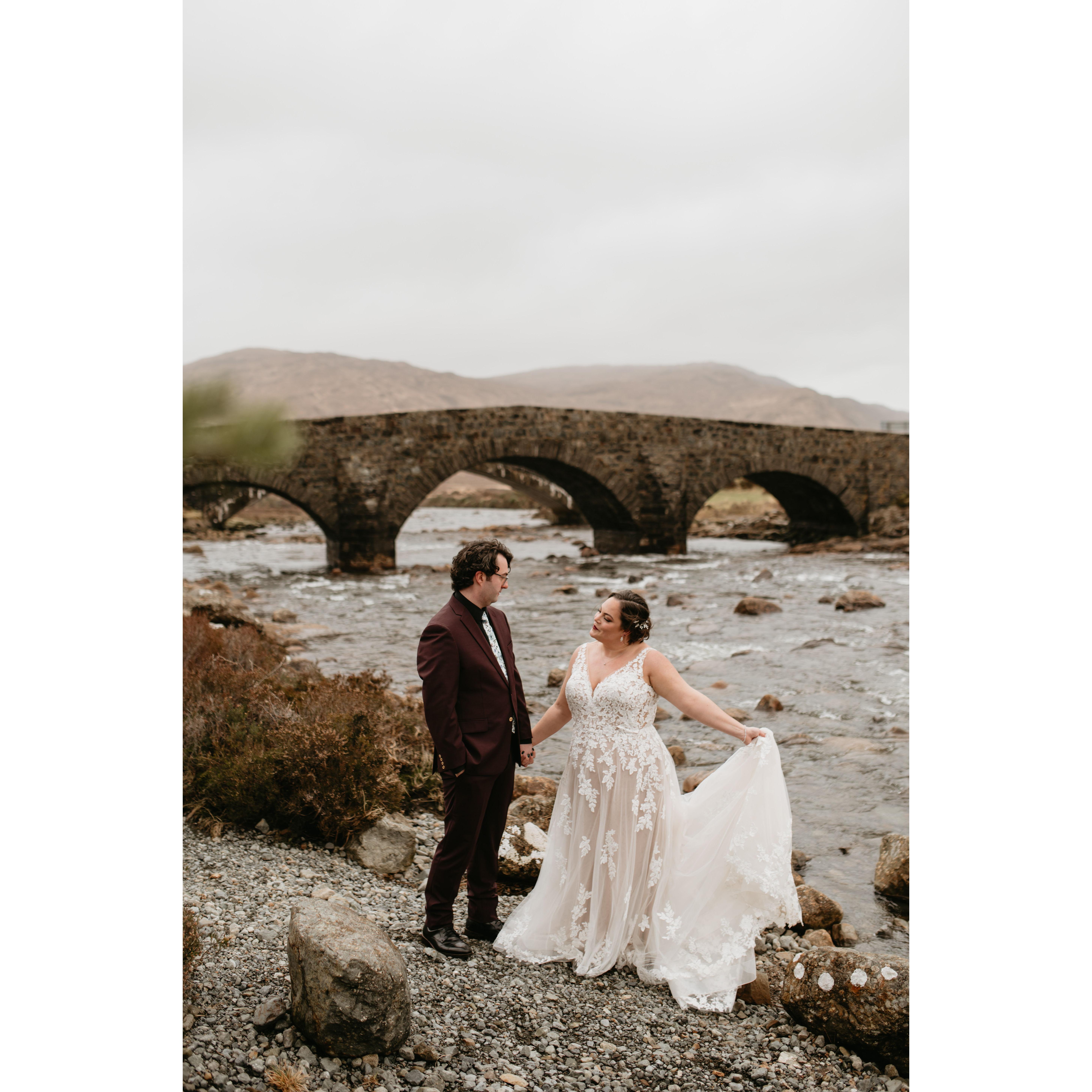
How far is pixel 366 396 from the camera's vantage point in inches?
5571

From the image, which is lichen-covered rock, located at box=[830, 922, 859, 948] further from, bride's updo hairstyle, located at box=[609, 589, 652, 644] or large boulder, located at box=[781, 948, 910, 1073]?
bride's updo hairstyle, located at box=[609, 589, 652, 644]

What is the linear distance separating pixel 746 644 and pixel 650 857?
845 cm

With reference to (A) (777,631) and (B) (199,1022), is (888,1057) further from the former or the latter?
(A) (777,631)

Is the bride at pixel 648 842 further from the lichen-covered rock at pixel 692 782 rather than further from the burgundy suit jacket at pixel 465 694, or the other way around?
the lichen-covered rock at pixel 692 782

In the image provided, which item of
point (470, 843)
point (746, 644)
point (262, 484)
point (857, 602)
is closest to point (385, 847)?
point (470, 843)

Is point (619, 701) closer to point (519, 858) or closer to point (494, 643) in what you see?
point (494, 643)

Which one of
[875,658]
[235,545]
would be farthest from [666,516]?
[235,545]

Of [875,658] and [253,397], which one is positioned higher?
[253,397]

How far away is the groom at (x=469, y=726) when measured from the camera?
318 centimetres

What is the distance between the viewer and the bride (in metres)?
3.26

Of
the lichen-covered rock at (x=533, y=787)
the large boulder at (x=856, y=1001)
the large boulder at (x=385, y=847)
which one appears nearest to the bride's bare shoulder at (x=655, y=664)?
the large boulder at (x=856, y=1001)

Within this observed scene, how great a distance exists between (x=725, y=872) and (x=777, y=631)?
30.9 ft

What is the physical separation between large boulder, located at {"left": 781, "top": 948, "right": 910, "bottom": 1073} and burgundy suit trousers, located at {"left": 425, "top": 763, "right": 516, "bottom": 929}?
1.18 m

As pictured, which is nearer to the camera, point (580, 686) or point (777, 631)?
point (580, 686)
